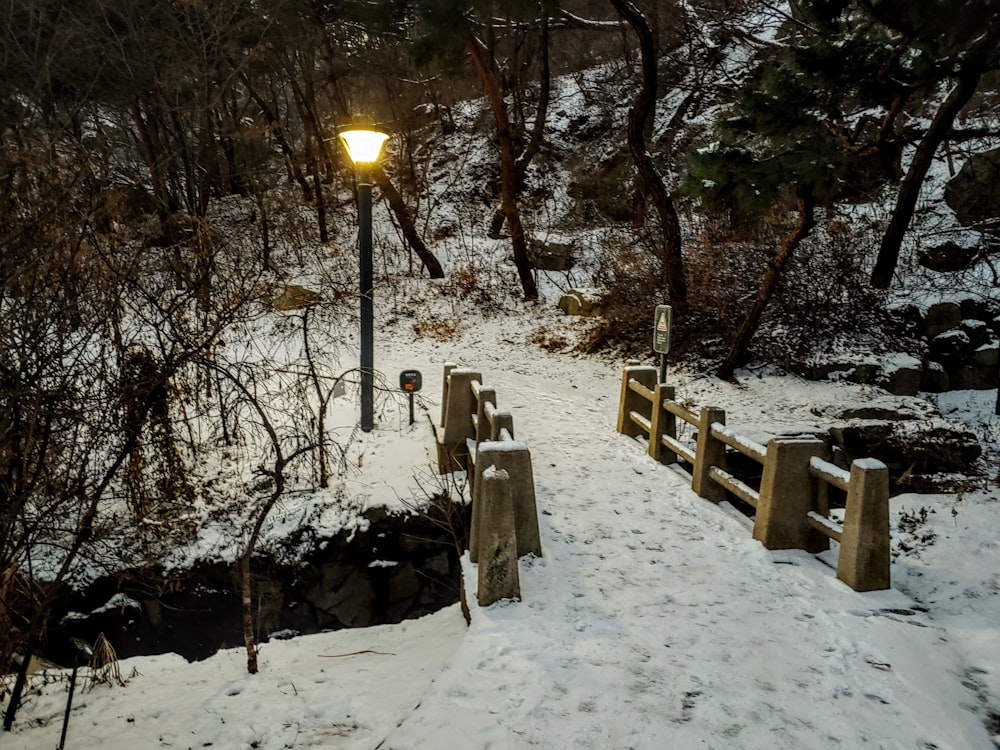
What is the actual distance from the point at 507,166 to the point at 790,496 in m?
14.1

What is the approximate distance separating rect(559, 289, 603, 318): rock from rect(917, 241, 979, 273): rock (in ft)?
25.4

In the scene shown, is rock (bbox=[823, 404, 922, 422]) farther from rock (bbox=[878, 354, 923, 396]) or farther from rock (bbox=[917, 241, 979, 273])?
rock (bbox=[917, 241, 979, 273])

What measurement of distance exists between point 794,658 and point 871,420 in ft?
25.3

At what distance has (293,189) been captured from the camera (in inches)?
910

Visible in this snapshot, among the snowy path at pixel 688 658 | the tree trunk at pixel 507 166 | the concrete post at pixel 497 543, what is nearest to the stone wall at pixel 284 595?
the snowy path at pixel 688 658

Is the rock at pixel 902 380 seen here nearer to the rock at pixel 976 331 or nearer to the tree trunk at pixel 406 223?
the rock at pixel 976 331

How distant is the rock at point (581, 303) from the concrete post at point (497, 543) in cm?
1170

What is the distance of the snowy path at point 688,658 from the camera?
11.1ft

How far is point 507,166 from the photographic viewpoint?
17391mm

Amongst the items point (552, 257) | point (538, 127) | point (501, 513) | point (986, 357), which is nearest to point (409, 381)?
point (501, 513)

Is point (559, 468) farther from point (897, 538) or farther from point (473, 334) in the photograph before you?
point (473, 334)

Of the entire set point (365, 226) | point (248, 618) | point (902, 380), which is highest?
point (365, 226)

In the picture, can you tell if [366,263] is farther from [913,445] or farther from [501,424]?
[913,445]

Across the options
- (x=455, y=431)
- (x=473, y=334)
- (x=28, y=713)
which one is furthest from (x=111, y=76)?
(x=28, y=713)
